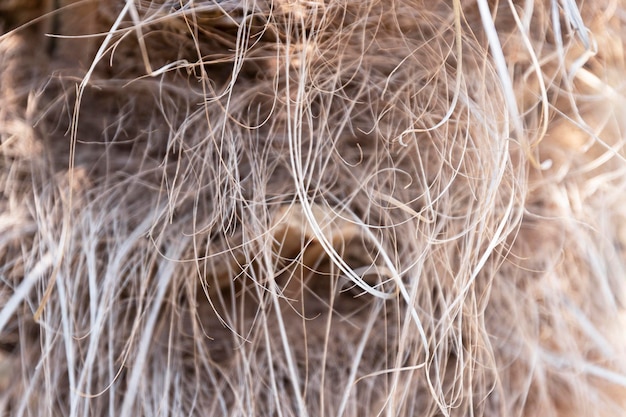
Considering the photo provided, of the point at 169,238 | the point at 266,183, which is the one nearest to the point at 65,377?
the point at 169,238

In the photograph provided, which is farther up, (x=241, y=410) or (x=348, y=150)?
(x=348, y=150)

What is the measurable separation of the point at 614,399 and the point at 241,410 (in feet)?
1.26

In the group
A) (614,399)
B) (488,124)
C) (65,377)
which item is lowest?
(614,399)

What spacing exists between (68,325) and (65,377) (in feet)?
0.20

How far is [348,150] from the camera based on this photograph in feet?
2.15

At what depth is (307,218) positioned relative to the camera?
22.1 inches

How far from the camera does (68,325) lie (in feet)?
1.87

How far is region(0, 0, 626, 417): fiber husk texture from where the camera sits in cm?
58

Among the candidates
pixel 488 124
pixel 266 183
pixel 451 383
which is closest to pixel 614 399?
pixel 451 383

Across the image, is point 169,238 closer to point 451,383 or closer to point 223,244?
point 223,244

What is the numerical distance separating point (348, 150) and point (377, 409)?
28 cm

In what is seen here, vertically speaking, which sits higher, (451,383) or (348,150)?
(348,150)

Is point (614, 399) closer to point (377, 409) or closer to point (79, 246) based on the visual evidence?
point (377, 409)

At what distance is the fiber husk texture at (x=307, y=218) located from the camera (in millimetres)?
581
